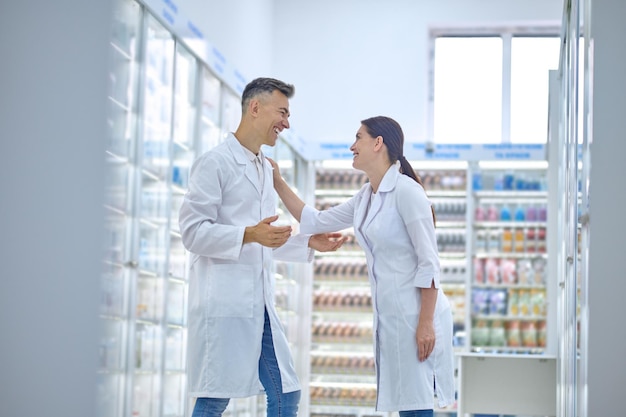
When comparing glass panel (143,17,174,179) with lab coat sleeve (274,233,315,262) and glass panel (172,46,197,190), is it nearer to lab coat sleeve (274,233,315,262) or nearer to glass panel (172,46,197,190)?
glass panel (172,46,197,190)

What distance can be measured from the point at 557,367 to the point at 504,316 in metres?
4.70

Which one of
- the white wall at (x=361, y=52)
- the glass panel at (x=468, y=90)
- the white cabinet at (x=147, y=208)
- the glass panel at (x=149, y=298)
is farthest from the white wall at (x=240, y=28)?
the glass panel at (x=149, y=298)

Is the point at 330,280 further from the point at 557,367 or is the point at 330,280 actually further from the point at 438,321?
the point at 438,321

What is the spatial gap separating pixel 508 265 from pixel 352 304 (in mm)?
1853

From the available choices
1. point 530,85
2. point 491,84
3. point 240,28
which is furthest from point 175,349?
point 530,85

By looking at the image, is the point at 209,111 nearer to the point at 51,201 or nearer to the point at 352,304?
the point at 352,304

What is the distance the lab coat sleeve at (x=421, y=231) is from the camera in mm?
4102

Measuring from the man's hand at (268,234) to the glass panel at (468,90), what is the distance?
8.99 m

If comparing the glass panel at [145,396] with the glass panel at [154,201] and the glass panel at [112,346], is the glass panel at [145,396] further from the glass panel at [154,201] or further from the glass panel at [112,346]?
the glass panel at [154,201]

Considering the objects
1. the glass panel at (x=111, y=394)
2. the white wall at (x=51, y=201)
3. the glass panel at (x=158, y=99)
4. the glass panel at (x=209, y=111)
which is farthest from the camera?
the glass panel at (x=209, y=111)

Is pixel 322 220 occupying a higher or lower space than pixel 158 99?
lower

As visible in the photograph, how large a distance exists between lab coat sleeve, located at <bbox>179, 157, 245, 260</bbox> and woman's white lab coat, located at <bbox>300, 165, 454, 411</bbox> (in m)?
0.62

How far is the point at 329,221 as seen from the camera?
4750mm

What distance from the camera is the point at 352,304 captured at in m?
12.0
